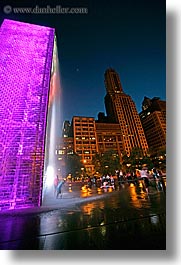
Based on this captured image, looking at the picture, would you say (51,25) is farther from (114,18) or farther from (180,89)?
(180,89)

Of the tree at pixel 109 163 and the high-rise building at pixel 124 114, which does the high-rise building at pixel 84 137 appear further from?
the tree at pixel 109 163

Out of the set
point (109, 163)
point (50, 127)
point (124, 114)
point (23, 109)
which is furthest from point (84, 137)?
point (23, 109)

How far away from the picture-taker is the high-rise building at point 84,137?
157 feet

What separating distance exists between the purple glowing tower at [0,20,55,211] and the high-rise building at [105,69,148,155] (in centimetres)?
4739

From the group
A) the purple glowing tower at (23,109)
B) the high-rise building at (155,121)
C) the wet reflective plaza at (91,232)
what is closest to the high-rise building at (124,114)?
the high-rise building at (155,121)

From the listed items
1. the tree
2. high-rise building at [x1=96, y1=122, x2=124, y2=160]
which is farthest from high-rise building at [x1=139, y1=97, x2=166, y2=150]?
high-rise building at [x1=96, y1=122, x2=124, y2=160]

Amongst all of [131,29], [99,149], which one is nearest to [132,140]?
[99,149]

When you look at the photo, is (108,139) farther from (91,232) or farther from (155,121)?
(91,232)

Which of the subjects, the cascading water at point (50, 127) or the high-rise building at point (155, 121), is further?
the high-rise building at point (155, 121)

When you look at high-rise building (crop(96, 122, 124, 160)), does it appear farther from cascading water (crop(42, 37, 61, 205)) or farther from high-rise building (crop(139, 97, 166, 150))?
cascading water (crop(42, 37, 61, 205))

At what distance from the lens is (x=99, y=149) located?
49.5 m

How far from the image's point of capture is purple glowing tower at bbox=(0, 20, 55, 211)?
12.0 feet

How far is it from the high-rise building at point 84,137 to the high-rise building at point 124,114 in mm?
12053

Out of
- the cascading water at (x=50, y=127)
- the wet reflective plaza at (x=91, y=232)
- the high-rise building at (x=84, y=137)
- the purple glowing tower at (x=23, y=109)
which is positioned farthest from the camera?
the high-rise building at (x=84, y=137)
